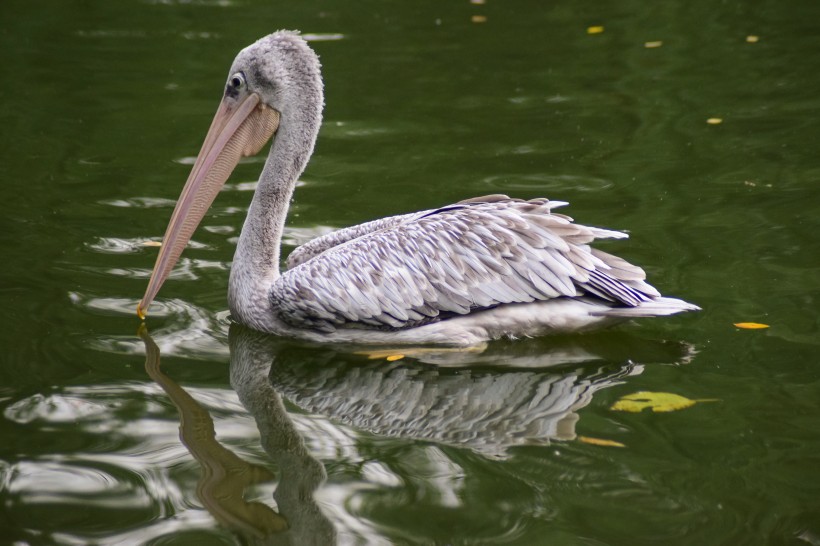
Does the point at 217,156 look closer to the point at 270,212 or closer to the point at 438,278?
the point at 270,212

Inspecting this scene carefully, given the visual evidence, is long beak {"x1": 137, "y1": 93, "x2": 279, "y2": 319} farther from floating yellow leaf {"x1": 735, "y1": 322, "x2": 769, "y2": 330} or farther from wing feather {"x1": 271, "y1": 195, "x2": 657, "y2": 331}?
floating yellow leaf {"x1": 735, "y1": 322, "x2": 769, "y2": 330}

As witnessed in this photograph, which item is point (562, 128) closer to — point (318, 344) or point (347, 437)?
point (318, 344)

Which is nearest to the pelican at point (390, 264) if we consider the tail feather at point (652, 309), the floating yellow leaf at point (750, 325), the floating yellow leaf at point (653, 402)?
Result: the tail feather at point (652, 309)

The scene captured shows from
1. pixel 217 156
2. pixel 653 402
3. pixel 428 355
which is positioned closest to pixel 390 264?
pixel 428 355

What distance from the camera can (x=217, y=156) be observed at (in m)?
5.75

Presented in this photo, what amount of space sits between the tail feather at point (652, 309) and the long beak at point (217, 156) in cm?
195

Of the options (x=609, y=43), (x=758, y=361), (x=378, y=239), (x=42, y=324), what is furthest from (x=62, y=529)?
(x=609, y=43)

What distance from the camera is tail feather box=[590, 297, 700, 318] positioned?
201 inches

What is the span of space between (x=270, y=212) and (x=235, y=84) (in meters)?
0.66

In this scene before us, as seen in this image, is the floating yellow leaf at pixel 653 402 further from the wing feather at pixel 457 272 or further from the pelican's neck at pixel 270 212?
the pelican's neck at pixel 270 212

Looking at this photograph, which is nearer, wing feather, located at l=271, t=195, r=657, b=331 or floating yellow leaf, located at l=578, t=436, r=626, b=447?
floating yellow leaf, located at l=578, t=436, r=626, b=447

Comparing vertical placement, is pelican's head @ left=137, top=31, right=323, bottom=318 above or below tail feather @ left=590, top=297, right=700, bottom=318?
above

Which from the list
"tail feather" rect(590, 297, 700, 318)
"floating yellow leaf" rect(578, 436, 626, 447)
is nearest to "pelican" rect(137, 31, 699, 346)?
"tail feather" rect(590, 297, 700, 318)

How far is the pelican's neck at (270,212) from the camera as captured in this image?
558cm
